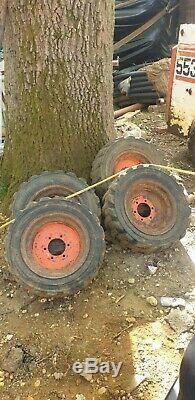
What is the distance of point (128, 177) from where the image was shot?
3.38 m

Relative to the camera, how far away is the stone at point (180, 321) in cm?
283

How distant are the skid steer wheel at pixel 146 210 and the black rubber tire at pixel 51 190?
0.13 m

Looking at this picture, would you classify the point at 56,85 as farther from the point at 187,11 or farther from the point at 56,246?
the point at 187,11

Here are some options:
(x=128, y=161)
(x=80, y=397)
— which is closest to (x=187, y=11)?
(x=128, y=161)

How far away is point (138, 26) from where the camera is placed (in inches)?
→ 310

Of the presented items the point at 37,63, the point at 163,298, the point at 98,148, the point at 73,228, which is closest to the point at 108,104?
the point at 98,148

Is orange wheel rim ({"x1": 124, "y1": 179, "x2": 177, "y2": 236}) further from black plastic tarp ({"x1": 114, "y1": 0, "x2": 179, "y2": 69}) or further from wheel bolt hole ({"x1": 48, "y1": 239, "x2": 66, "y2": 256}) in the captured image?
black plastic tarp ({"x1": 114, "y1": 0, "x2": 179, "y2": 69})

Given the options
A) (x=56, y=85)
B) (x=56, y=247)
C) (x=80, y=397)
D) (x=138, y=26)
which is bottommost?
(x=80, y=397)

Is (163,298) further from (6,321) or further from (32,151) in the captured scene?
(32,151)

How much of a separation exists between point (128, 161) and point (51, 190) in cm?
78

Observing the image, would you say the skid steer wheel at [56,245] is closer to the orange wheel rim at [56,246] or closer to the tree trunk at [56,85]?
the orange wheel rim at [56,246]

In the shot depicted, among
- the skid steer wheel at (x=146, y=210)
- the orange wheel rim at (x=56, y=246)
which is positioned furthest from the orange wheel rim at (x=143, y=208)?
the orange wheel rim at (x=56, y=246)

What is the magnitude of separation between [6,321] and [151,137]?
3.57m

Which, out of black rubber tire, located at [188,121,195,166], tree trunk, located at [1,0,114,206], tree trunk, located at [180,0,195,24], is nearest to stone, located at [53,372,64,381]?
tree trunk, located at [1,0,114,206]
